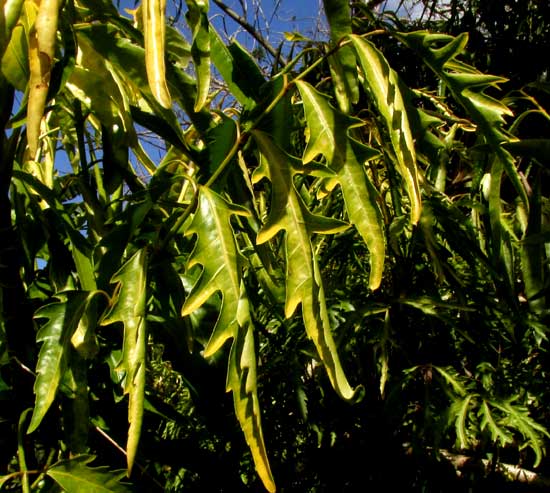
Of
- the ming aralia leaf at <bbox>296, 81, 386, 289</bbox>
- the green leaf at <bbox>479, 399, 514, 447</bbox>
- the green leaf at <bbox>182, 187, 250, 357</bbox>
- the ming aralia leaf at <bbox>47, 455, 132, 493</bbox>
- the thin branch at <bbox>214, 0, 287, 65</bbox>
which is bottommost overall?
the ming aralia leaf at <bbox>47, 455, 132, 493</bbox>

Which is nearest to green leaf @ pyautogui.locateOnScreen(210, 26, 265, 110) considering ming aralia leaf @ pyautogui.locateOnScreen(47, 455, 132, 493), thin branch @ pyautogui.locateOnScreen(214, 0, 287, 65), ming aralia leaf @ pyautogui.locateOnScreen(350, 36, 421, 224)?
ming aralia leaf @ pyautogui.locateOnScreen(350, 36, 421, 224)

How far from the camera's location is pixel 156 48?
0.48 m

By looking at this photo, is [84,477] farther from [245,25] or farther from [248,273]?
[245,25]

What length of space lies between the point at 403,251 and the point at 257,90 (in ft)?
1.25

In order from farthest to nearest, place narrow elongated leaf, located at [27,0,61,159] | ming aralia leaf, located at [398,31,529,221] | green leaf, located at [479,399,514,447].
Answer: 1. green leaf, located at [479,399,514,447]
2. ming aralia leaf, located at [398,31,529,221]
3. narrow elongated leaf, located at [27,0,61,159]

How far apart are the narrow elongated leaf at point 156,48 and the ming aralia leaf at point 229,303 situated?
0.11 m

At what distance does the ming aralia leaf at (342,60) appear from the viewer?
57 centimetres

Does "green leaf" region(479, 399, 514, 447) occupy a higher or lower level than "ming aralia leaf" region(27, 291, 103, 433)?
lower

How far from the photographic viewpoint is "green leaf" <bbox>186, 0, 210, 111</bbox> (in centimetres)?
57

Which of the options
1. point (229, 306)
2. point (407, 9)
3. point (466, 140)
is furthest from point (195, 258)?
point (407, 9)

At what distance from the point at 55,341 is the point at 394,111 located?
1.20 ft

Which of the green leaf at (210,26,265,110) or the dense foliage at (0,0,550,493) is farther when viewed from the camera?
the green leaf at (210,26,265,110)

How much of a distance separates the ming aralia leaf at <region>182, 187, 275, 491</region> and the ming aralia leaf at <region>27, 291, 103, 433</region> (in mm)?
127

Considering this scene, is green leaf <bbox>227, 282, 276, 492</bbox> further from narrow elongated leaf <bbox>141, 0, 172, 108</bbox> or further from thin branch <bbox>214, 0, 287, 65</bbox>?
thin branch <bbox>214, 0, 287, 65</bbox>
